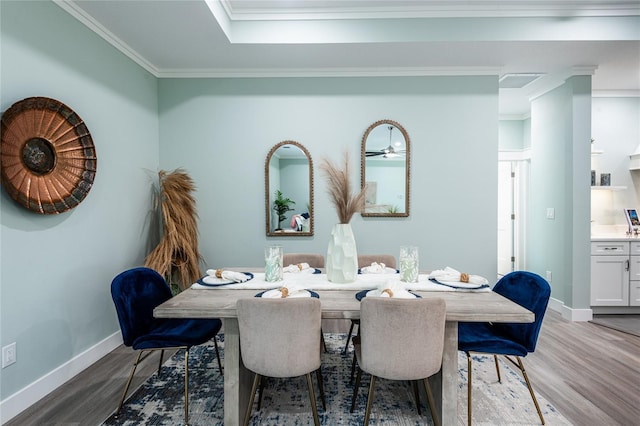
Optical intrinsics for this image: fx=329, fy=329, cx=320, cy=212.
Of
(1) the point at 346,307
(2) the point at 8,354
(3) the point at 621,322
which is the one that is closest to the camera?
(1) the point at 346,307

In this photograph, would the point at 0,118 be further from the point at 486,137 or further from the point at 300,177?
the point at 486,137

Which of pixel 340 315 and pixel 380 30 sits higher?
pixel 380 30

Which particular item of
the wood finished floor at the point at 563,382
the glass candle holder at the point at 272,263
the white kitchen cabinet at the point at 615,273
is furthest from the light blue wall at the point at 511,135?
the glass candle holder at the point at 272,263

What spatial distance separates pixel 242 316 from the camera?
5.32 ft

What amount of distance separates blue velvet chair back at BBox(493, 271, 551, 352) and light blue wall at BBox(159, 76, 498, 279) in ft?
4.62

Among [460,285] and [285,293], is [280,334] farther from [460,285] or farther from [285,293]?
[460,285]

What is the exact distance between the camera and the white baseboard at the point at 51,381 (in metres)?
1.94

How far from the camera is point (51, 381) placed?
221cm

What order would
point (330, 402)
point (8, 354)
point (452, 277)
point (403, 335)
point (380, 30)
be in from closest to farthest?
point (403, 335) < point (8, 354) < point (330, 402) < point (452, 277) < point (380, 30)

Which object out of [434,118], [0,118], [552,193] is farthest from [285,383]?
[552,193]

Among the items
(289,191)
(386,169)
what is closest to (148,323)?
(289,191)

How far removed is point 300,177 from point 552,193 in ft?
9.55

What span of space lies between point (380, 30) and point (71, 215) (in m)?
2.90

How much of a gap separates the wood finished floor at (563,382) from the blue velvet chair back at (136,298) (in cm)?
52
